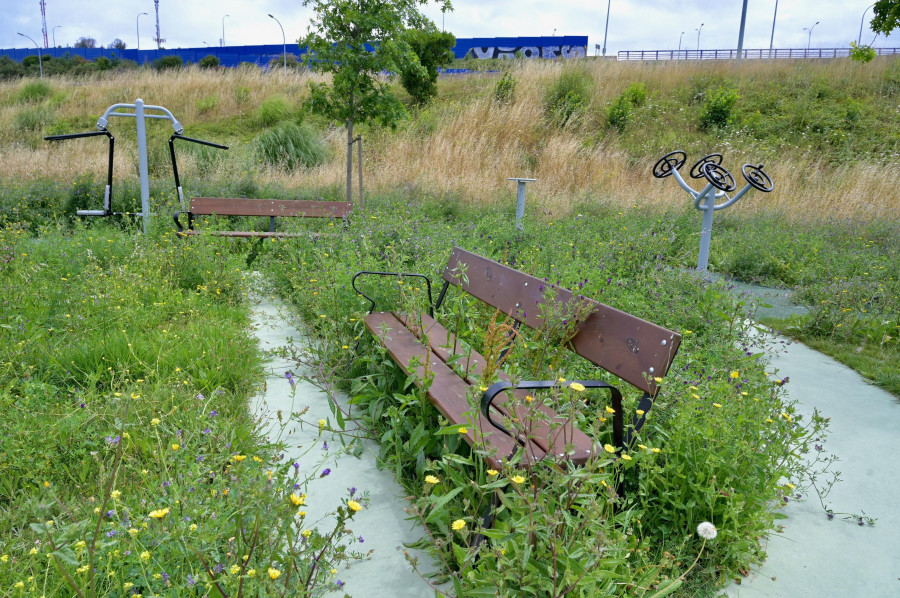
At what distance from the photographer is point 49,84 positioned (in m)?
23.4

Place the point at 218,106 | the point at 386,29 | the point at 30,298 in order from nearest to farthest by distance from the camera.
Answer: the point at 30,298, the point at 386,29, the point at 218,106

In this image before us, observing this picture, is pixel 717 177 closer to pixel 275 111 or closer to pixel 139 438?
pixel 139 438

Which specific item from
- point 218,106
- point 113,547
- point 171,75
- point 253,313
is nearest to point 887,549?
point 113,547

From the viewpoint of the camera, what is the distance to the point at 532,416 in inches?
74.4

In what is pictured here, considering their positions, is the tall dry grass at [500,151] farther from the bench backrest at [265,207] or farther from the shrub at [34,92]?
the bench backrest at [265,207]

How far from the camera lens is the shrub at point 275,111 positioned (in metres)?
18.9

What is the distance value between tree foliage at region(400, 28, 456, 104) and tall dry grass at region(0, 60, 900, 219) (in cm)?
62

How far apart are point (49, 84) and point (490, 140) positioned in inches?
749

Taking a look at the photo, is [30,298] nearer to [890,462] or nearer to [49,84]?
[890,462]

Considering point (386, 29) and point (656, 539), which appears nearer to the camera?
point (656, 539)

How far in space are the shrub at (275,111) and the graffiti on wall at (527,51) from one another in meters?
20.9

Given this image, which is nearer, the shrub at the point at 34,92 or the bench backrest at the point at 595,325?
the bench backrest at the point at 595,325

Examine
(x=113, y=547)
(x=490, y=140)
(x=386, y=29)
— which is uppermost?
(x=386, y=29)

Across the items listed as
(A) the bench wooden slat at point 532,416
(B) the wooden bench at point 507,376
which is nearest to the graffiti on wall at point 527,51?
(B) the wooden bench at point 507,376
